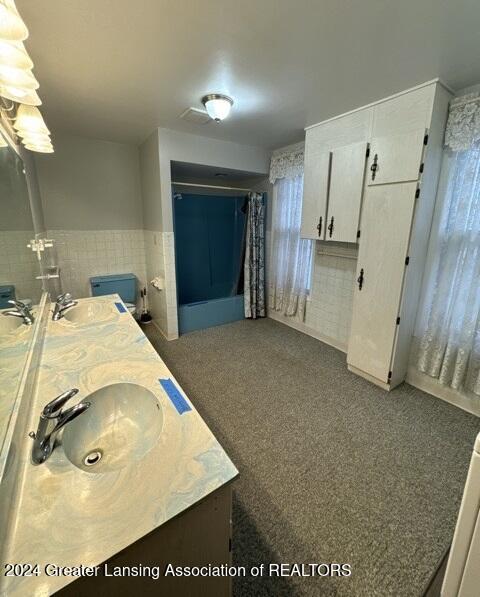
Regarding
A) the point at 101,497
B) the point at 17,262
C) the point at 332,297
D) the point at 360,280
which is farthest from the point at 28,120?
the point at 332,297

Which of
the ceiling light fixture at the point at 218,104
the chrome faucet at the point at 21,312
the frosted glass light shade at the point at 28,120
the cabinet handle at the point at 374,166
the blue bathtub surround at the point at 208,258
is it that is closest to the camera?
the chrome faucet at the point at 21,312

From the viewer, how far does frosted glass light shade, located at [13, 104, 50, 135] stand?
1.40 metres

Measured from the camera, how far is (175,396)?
101 cm

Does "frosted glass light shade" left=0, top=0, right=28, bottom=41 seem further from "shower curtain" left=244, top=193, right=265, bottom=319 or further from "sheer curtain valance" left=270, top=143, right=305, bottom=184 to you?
"shower curtain" left=244, top=193, right=265, bottom=319

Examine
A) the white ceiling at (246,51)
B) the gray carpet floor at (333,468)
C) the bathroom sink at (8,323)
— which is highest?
the white ceiling at (246,51)

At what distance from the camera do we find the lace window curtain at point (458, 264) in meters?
1.86

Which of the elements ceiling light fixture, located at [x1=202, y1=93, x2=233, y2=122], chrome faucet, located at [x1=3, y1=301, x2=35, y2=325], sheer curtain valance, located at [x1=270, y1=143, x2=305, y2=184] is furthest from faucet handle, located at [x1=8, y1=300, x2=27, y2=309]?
sheer curtain valance, located at [x1=270, y1=143, x2=305, y2=184]

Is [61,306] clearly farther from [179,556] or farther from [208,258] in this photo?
[208,258]

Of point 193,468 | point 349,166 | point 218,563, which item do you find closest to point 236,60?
point 349,166

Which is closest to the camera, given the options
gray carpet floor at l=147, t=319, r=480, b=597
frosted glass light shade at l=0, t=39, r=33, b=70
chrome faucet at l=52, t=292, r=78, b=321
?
frosted glass light shade at l=0, t=39, r=33, b=70

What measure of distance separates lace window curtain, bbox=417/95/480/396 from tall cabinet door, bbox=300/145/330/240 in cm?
92

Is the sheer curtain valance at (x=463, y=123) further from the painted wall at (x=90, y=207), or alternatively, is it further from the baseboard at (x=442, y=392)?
the painted wall at (x=90, y=207)

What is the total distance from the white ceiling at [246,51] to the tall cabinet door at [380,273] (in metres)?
0.75

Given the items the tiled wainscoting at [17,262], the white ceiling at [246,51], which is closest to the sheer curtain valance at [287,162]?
the white ceiling at [246,51]
